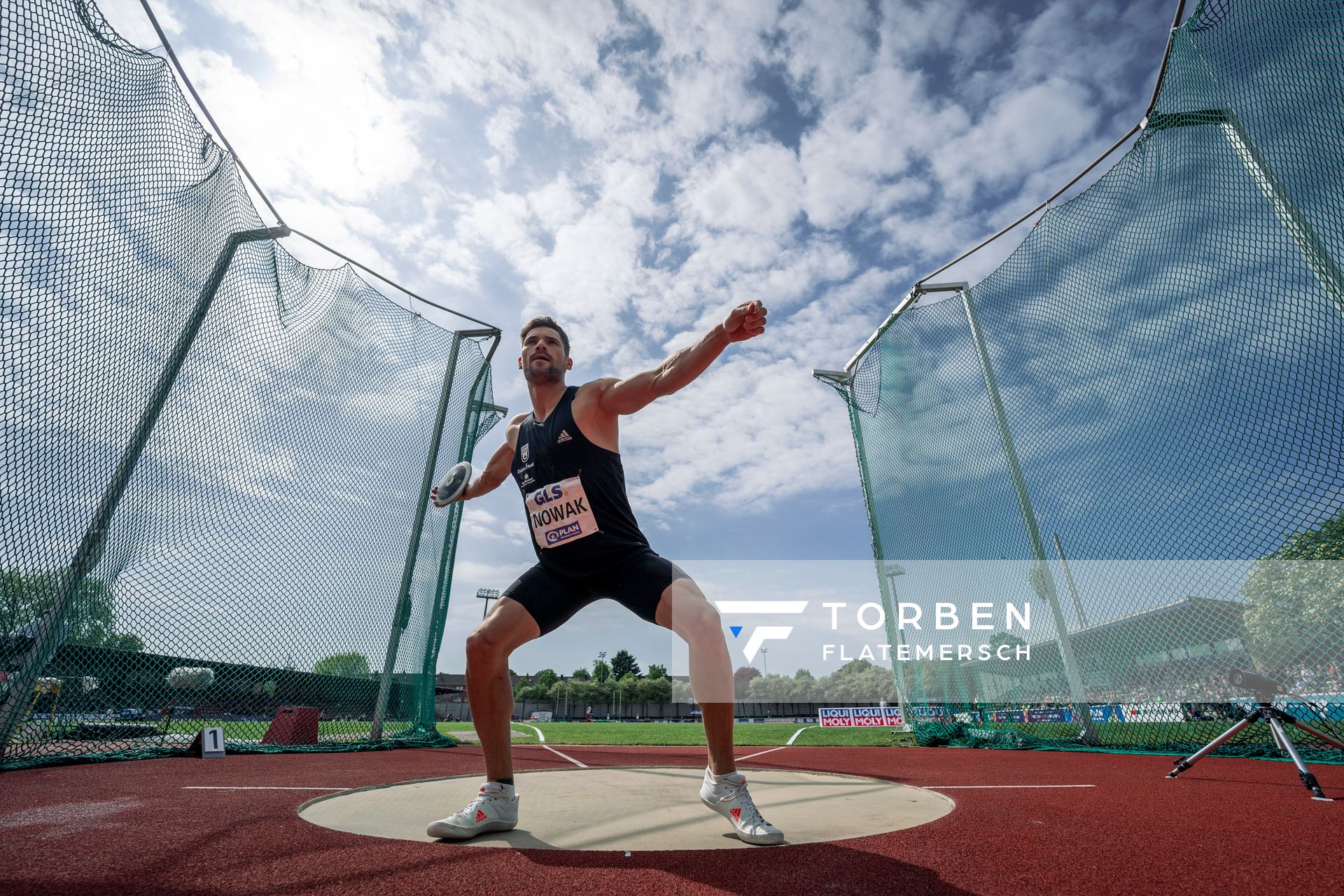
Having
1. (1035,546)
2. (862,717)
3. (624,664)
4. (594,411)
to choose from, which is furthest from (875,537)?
(624,664)

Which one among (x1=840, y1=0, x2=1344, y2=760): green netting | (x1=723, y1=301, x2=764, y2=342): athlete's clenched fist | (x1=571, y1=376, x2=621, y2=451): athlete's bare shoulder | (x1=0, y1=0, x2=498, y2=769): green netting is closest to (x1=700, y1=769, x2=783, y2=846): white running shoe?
(x1=571, y1=376, x2=621, y2=451): athlete's bare shoulder

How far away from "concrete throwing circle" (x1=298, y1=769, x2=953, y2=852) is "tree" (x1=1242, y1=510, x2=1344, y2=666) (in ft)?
12.3

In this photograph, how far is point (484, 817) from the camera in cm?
218

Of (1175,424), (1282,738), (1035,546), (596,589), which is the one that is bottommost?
(1282,738)

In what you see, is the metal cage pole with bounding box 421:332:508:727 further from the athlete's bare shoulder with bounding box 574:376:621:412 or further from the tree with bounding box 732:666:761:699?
the tree with bounding box 732:666:761:699

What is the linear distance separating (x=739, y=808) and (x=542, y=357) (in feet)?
6.76

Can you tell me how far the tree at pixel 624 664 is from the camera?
107 m

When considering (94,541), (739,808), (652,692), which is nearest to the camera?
(739,808)

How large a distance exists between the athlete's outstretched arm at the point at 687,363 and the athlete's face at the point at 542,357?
1.53ft

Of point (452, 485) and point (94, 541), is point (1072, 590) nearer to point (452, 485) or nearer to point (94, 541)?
point (452, 485)

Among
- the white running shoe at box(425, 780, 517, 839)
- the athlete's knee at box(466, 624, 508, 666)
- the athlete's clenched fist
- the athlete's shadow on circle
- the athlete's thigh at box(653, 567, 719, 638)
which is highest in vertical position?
the athlete's clenched fist

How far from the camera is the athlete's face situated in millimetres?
2955

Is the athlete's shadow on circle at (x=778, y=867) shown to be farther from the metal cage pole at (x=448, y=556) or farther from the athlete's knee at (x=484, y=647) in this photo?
the metal cage pole at (x=448, y=556)

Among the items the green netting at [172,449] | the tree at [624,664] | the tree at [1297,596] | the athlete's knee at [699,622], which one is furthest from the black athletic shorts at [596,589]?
the tree at [624,664]
